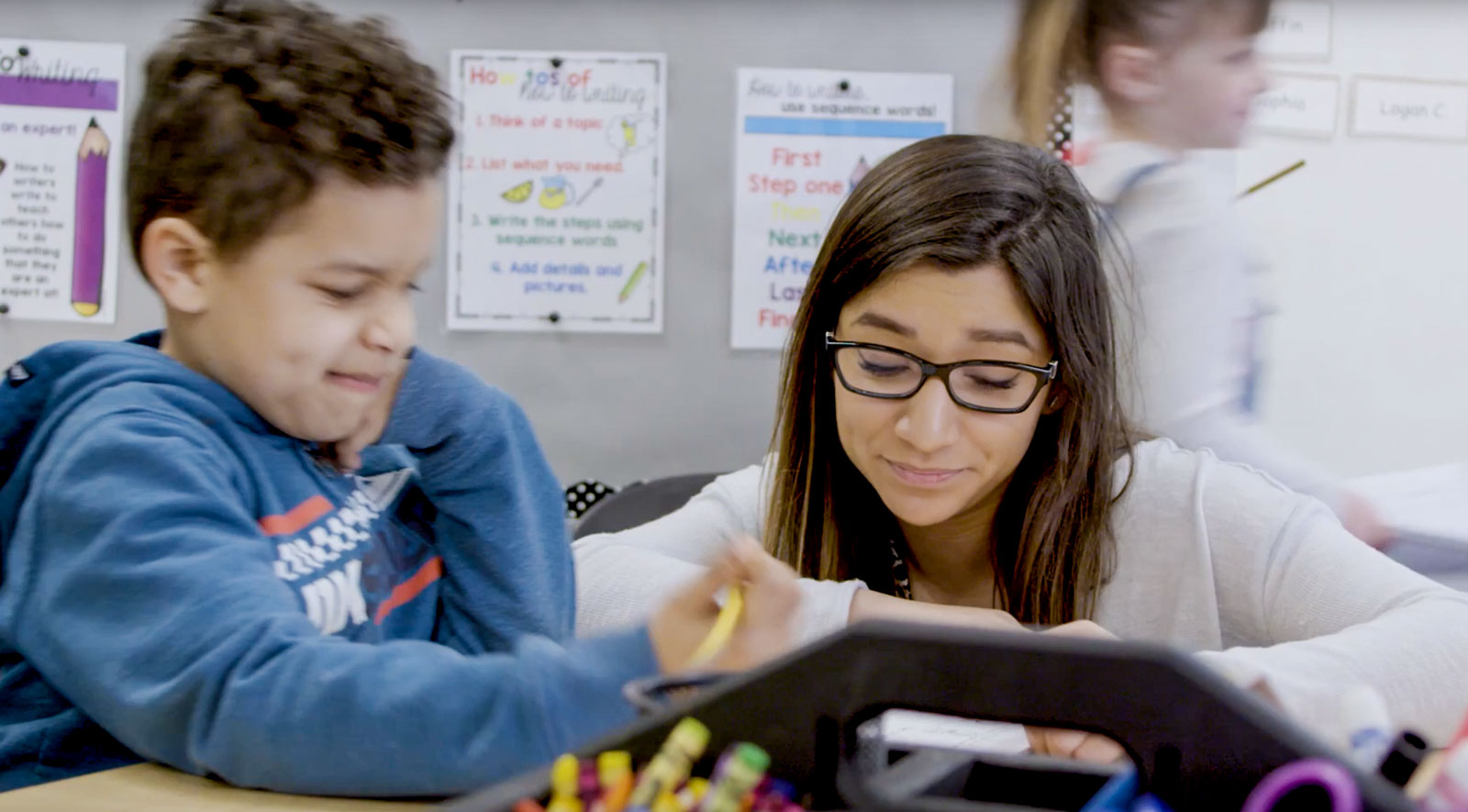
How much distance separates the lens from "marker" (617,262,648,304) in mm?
1731

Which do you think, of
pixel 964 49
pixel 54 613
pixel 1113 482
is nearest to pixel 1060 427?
pixel 1113 482

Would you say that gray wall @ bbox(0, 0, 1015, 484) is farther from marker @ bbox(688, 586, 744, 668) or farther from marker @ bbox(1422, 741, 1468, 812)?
marker @ bbox(1422, 741, 1468, 812)

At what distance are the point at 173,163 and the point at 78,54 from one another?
50.1 inches

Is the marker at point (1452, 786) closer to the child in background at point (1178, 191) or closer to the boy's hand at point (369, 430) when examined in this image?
the boy's hand at point (369, 430)

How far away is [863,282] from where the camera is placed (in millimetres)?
890

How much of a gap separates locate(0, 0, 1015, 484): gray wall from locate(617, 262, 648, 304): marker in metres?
0.04

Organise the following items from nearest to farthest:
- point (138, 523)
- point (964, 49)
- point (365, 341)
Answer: point (138, 523) → point (365, 341) → point (964, 49)

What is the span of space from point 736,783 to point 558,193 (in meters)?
1.50

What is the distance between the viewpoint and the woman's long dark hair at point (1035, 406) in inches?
34.3

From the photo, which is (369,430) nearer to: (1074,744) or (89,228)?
(1074,744)

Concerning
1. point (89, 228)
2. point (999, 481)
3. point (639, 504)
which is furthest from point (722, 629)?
point (89, 228)

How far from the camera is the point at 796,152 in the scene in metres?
1.72

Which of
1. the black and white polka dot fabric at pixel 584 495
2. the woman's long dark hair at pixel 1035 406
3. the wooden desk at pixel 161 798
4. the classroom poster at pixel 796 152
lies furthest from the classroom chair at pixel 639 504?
the wooden desk at pixel 161 798

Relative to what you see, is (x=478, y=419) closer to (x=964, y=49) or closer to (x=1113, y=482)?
(x=1113, y=482)
